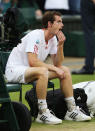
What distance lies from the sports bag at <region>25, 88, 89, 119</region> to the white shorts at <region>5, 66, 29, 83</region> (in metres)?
0.28

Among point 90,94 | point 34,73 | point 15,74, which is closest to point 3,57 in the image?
point 15,74

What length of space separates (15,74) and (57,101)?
58cm

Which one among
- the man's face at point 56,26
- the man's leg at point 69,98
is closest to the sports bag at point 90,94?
the man's leg at point 69,98

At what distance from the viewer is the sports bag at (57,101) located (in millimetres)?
6793

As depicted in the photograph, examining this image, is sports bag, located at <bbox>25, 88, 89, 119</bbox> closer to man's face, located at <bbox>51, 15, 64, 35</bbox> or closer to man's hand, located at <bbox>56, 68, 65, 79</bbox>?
man's hand, located at <bbox>56, 68, 65, 79</bbox>

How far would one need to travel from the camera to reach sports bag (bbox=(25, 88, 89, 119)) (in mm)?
6793

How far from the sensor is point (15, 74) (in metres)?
6.69

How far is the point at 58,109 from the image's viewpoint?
6883mm

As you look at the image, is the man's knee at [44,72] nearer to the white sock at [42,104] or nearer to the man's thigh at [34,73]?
the man's thigh at [34,73]

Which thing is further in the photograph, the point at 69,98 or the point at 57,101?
the point at 57,101

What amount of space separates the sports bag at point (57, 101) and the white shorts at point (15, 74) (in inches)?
11.1

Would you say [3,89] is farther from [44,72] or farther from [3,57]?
[3,57]

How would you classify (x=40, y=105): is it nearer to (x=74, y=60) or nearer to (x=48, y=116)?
(x=48, y=116)

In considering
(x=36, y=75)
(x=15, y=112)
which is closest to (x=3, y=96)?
(x=15, y=112)
